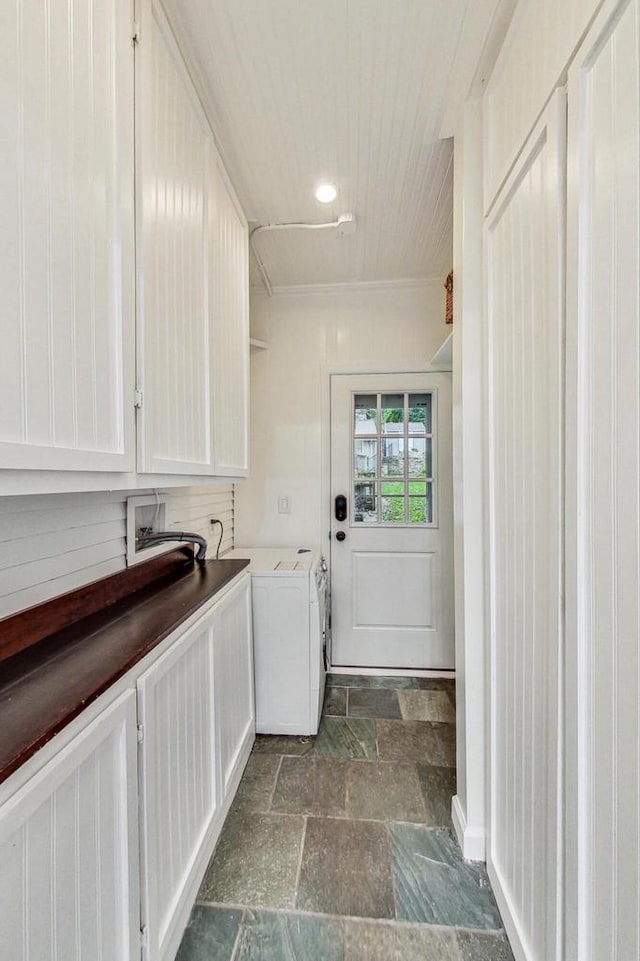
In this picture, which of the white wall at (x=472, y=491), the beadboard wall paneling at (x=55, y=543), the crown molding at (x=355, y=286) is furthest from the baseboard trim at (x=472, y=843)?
the crown molding at (x=355, y=286)

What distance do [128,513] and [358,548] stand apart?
168 cm

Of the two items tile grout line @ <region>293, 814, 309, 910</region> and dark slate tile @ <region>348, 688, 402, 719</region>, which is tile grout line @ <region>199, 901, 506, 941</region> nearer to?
tile grout line @ <region>293, 814, 309, 910</region>

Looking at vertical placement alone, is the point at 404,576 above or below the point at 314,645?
above

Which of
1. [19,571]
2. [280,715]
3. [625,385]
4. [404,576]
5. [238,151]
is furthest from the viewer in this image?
[404,576]

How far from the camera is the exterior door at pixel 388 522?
2.68 metres

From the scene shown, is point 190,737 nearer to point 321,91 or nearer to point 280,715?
point 280,715

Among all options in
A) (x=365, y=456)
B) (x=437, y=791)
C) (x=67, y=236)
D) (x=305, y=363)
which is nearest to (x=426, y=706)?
(x=437, y=791)

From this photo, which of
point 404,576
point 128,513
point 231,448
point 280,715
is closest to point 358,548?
point 404,576

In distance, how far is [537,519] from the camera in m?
0.96

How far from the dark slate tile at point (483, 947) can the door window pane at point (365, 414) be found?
7.47 feet

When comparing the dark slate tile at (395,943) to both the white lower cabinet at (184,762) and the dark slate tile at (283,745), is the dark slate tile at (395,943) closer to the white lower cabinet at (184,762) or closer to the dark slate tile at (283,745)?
the white lower cabinet at (184,762)

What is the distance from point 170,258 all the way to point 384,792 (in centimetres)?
213

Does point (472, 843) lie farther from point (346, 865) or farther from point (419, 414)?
point (419, 414)

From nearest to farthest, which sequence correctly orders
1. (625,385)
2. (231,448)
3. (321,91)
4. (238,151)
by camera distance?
(625,385)
(321,91)
(238,151)
(231,448)
